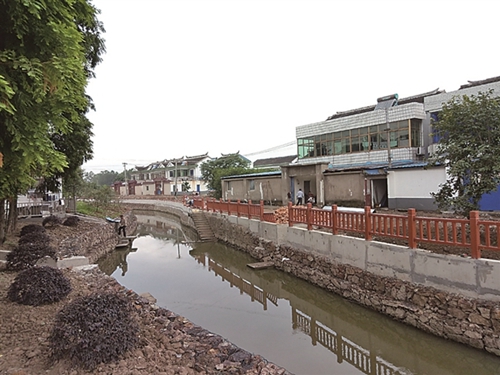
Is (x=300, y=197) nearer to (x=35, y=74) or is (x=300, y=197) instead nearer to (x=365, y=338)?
(x=365, y=338)

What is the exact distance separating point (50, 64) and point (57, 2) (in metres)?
0.67

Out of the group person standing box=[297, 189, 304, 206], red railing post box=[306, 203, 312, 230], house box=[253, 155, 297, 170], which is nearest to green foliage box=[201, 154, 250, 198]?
house box=[253, 155, 297, 170]

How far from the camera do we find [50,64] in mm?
3303

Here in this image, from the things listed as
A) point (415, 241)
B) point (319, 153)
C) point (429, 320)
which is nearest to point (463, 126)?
point (415, 241)

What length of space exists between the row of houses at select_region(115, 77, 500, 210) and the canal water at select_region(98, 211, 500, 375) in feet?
26.4

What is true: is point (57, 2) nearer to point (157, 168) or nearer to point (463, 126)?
point (463, 126)

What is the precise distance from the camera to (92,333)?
11.9ft

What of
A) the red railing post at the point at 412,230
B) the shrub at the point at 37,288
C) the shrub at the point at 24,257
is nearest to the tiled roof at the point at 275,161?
the red railing post at the point at 412,230

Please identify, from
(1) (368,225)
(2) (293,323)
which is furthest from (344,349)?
(1) (368,225)

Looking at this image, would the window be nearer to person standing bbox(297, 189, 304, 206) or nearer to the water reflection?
person standing bbox(297, 189, 304, 206)

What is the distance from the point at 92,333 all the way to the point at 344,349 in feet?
15.9

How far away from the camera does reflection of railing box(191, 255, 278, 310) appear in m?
9.47

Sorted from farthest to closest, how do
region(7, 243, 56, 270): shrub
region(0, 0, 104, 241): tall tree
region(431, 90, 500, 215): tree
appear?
1. region(7, 243, 56, 270): shrub
2. region(431, 90, 500, 215): tree
3. region(0, 0, 104, 241): tall tree

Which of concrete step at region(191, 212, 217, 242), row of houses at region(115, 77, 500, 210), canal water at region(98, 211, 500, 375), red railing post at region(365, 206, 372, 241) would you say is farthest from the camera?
concrete step at region(191, 212, 217, 242)
